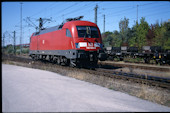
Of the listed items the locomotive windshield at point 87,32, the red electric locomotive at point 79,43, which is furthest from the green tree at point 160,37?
the locomotive windshield at point 87,32

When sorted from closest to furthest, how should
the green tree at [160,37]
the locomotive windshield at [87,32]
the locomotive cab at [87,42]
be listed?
1. the locomotive cab at [87,42]
2. the locomotive windshield at [87,32]
3. the green tree at [160,37]

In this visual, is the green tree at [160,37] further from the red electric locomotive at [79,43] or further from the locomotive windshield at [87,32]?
the locomotive windshield at [87,32]

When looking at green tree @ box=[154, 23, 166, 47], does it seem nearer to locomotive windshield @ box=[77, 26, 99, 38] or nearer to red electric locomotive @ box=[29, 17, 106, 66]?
red electric locomotive @ box=[29, 17, 106, 66]

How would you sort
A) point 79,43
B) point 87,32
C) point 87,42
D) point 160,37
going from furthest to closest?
1. point 160,37
2. point 87,32
3. point 87,42
4. point 79,43

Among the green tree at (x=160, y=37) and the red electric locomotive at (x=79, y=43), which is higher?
the green tree at (x=160, y=37)

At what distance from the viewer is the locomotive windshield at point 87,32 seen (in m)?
13.0

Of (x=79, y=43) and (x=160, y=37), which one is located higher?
(x=160, y=37)

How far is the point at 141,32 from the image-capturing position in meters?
33.3

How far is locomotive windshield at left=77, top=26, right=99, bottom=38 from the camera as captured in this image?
1298 cm

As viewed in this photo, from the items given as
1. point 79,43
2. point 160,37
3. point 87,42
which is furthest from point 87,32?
point 160,37

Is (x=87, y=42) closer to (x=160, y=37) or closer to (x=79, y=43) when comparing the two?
(x=79, y=43)

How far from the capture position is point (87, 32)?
43.4 ft

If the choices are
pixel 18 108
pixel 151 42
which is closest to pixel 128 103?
pixel 18 108

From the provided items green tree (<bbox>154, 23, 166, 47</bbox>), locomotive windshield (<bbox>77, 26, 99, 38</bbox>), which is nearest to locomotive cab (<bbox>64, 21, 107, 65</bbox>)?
locomotive windshield (<bbox>77, 26, 99, 38</bbox>)
